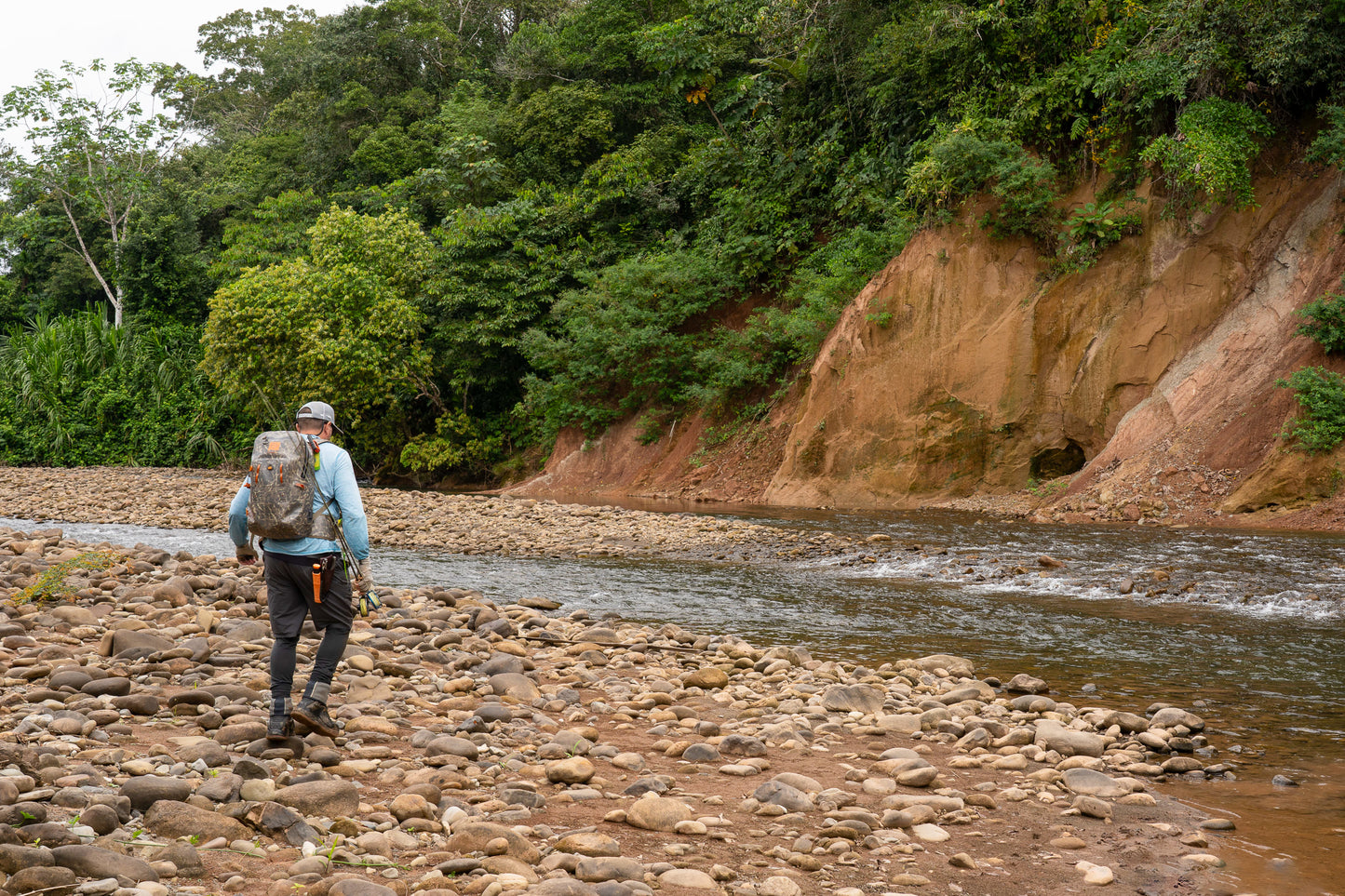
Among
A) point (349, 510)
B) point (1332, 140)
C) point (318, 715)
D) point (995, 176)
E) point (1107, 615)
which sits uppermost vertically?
point (995, 176)

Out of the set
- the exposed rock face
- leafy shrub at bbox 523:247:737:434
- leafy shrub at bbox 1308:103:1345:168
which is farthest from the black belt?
leafy shrub at bbox 523:247:737:434

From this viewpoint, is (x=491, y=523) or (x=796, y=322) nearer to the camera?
(x=491, y=523)

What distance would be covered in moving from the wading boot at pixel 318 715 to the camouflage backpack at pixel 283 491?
2.78ft

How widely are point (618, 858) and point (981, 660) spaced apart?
15.3ft

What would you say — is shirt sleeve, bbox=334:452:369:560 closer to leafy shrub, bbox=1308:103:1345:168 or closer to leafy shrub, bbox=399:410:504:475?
leafy shrub, bbox=1308:103:1345:168

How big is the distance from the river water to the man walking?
13.5 feet

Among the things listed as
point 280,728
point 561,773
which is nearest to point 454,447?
point 280,728

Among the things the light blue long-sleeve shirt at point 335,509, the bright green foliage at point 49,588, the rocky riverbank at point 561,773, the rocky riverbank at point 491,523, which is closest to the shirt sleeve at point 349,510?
the light blue long-sleeve shirt at point 335,509

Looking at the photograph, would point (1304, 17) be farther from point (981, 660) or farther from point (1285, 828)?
point (1285, 828)

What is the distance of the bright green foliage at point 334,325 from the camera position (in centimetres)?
2692

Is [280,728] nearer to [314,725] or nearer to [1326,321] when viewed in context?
[314,725]

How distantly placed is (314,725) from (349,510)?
1.05 m

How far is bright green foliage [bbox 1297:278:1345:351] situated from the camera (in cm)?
1354

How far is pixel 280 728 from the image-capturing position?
Result: 4.58m
